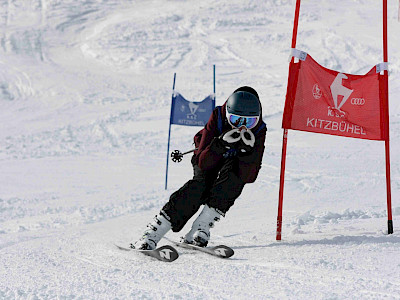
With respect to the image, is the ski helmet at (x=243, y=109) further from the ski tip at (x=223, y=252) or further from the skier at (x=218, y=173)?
the ski tip at (x=223, y=252)

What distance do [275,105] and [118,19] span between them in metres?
17.1

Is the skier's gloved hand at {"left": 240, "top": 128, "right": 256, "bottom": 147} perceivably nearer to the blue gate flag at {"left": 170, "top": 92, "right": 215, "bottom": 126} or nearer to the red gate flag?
the red gate flag

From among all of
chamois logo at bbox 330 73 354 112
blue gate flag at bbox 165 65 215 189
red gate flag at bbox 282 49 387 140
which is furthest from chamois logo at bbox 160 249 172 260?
blue gate flag at bbox 165 65 215 189

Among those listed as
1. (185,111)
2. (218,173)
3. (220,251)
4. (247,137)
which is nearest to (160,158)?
(185,111)

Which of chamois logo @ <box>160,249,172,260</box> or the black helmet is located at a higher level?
the black helmet

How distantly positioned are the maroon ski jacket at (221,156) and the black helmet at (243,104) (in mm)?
114

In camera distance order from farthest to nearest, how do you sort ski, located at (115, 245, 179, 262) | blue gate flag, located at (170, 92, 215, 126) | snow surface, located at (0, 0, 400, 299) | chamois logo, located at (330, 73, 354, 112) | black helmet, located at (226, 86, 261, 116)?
blue gate flag, located at (170, 92, 215, 126)
chamois logo, located at (330, 73, 354, 112)
black helmet, located at (226, 86, 261, 116)
ski, located at (115, 245, 179, 262)
snow surface, located at (0, 0, 400, 299)

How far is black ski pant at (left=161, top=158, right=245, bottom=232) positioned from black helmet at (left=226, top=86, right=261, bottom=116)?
1.07 feet

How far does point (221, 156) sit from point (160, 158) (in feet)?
23.8

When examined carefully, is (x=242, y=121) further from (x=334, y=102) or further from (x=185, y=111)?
(x=185, y=111)

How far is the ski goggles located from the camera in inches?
135

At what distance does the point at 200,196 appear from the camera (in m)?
3.39

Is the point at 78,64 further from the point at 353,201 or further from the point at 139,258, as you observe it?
the point at 139,258

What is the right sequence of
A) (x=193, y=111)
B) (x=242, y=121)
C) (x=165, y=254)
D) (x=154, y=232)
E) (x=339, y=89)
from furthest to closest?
(x=193, y=111), (x=339, y=89), (x=242, y=121), (x=154, y=232), (x=165, y=254)
